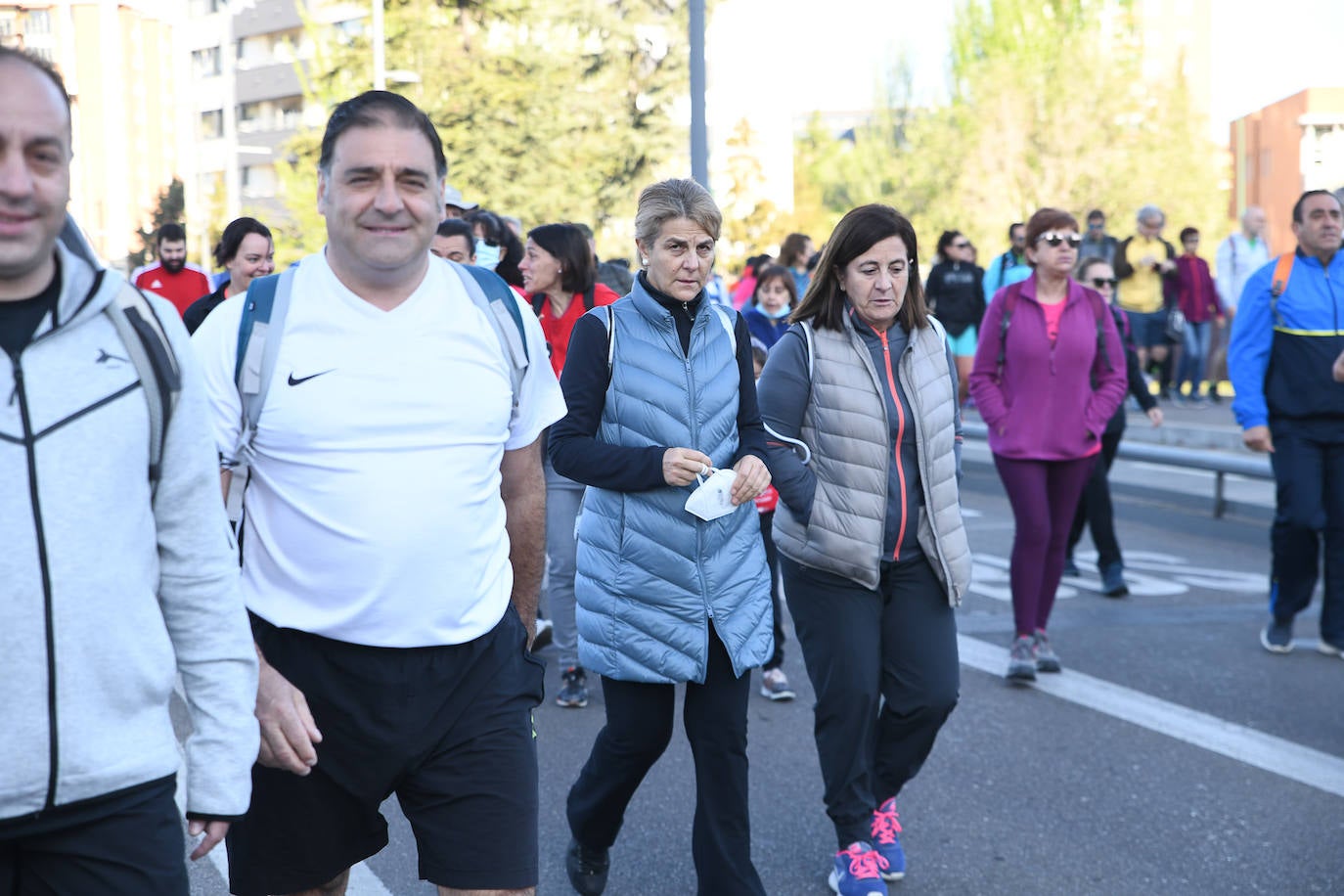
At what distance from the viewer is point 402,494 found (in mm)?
2848

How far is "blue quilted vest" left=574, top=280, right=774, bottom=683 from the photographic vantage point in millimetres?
4031

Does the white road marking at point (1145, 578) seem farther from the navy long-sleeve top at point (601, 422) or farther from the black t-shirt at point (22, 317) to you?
the black t-shirt at point (22, 317)

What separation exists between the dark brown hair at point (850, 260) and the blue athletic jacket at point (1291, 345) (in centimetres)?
320

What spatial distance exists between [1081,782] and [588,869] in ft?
6.47

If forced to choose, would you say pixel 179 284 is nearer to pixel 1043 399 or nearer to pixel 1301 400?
pixel 1043 399

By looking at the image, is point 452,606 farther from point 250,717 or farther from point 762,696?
point 762,696

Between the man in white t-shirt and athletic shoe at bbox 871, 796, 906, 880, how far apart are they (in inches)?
68.4

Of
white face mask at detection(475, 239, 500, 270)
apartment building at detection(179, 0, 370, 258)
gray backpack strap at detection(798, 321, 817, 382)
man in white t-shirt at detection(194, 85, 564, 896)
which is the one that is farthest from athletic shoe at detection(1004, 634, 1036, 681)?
apartment building at detection(179, 0, 370, 258)

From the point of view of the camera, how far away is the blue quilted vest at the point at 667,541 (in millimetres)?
4031

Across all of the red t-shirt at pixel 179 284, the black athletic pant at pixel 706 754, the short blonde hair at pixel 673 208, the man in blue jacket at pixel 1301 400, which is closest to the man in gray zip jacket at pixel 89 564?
the black athletic pant at pixel 706 754

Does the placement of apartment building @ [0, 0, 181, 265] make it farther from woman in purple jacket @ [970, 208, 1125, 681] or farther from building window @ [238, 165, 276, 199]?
woman in purple jacket @ [970, 208, 1125, 681]

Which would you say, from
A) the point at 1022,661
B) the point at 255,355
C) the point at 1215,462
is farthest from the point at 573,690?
the point at 1215,462

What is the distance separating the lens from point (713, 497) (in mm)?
3957

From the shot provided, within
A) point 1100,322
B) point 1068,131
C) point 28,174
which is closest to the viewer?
point 28,174
